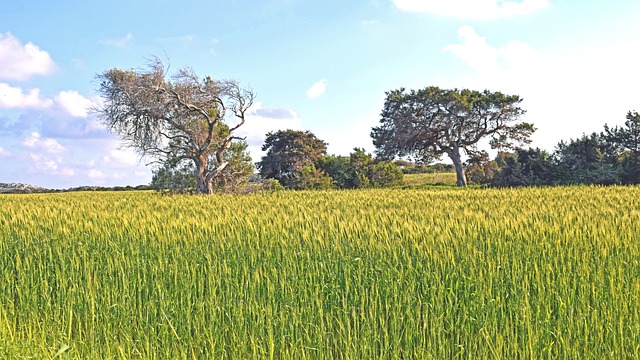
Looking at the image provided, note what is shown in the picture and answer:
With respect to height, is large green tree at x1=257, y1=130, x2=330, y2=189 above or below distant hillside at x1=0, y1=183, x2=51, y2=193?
above

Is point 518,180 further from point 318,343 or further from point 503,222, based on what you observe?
point 318,343

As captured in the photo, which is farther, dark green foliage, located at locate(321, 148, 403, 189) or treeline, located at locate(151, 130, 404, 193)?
dark green foliage, located at locate(321, 148, 403, 189)

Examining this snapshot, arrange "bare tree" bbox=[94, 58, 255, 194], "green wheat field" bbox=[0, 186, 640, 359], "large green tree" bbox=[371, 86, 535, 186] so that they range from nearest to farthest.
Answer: "green wheat field" bbox=[0, 186, 640, 359] → "bare tree" bbox=[94, 58, 255, 194] → "large green tree" bbox=[371, 86, 535, 186]

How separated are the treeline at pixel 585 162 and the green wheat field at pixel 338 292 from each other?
22400 mm

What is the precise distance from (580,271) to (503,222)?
1.47m

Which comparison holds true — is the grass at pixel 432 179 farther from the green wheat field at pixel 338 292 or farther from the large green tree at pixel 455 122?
the green wheat field at pixel 338 292

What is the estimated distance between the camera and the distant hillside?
40.7 meters

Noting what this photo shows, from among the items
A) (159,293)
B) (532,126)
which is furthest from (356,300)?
(532,126)

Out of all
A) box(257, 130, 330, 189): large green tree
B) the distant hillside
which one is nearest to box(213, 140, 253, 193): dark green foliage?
box(257, 130, 330, 189): large green tree

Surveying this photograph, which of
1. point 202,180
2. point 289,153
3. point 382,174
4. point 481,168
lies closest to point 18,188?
point 289,153

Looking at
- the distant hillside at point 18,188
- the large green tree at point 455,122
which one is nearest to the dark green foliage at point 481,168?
the large green tree at point 455,122

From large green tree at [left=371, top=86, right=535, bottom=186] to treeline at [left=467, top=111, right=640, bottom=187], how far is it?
19.7 ft

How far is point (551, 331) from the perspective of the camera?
13.8 ft

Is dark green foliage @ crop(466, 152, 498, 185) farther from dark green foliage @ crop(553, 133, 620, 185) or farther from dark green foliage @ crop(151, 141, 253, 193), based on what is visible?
dark green foliage @ crop(151, 141, 253, 193)
